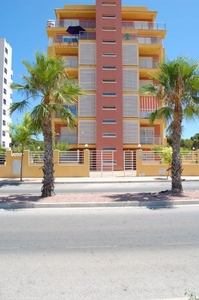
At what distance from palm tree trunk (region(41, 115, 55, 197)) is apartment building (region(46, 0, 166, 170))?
21.1 m

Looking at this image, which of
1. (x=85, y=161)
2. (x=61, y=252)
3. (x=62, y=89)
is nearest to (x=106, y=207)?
(x=61, y=252)

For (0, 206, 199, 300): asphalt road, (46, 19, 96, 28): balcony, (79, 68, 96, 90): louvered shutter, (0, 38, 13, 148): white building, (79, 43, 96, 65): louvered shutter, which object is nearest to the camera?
(0, 206, 199, 300): asphalt road

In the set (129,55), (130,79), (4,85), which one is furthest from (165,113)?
(4,85)

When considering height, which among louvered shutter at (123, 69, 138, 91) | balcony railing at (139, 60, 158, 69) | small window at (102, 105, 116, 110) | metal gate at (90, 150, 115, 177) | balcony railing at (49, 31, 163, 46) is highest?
balcony railing at (49, 31, 163, 46)

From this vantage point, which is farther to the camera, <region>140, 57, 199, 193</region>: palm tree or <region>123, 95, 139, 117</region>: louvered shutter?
<region>123, 95, 139, 117</region>: louvered shutter

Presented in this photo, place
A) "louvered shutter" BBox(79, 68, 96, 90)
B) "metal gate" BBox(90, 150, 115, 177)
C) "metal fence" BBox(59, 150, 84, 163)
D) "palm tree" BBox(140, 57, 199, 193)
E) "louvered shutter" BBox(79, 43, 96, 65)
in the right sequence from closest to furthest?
1. "palm tree" BBox(140, 57, 199, 193)
2. "metal fence" BBox(59, 150, 84, 163)
3. "metal gate" BBox(90, 150, 115, 177)
4. "louvered shutter" BBox(79, 68, 96, 90)
5. "louvered shutter" BBox(79, 43, 96, 65)

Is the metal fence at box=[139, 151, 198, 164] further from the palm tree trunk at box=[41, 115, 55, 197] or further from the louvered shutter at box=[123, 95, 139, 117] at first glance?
the palm tree trunk at box=[41, 115, 55, 197]

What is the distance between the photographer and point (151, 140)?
1307 inches

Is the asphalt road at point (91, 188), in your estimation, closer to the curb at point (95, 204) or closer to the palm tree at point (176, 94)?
the palm tree at point (176, 94)

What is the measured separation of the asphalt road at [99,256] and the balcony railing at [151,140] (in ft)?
84.7

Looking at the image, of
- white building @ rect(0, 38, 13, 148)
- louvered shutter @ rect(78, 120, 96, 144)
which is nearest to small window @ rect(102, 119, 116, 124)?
louvered shutter @ rect(78, 120, 96, 144)

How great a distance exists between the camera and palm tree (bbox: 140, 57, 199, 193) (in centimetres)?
1027

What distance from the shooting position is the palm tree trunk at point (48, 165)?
10398 mm

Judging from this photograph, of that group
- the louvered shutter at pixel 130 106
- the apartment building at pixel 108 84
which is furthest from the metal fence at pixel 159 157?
the louvered shutter at pixel 130 106
